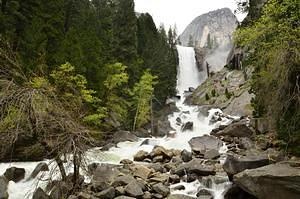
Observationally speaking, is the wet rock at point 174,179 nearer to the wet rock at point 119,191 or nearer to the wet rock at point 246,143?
the wet rock at point 119,191

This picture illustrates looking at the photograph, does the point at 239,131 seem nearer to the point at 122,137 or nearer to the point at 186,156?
the point at 186,156

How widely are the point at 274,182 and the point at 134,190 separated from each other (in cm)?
580

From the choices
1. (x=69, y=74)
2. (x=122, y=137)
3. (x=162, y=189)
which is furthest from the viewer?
(x=122, y=137)

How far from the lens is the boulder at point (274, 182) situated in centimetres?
1183

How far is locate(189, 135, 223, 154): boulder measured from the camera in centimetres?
2351

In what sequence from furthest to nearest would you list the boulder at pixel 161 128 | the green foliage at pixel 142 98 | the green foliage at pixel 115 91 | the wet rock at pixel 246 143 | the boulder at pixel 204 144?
the green foliage at pixel 142 98, the boulder at pixel 161 128, the green foliage at pixel 115 91, the boulder at pixel 204 144, the wet rock at pixel 246 143

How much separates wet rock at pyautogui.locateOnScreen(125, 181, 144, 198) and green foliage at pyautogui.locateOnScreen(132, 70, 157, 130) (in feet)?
66.6

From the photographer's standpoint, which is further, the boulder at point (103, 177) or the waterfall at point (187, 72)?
the waterfall at point (187, 72)

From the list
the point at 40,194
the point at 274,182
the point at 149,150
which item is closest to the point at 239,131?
the point at 149,150

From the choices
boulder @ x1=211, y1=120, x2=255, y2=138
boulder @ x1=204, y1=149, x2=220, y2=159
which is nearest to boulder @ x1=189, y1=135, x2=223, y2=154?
boulder @ x1=204, y1=149, x2=220, y2=159

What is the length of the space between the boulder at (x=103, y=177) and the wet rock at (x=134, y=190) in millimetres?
941

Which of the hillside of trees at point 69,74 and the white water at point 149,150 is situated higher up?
the hillside of trees at point 69,74

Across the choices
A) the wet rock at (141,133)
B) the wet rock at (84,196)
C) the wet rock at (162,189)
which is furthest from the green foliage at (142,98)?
the wet rock at (84,196)

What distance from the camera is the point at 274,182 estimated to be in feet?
39.8
